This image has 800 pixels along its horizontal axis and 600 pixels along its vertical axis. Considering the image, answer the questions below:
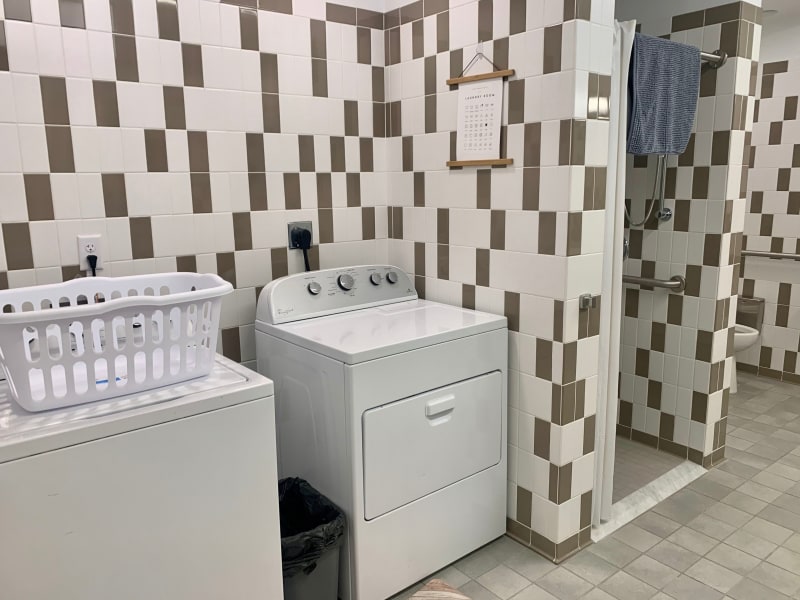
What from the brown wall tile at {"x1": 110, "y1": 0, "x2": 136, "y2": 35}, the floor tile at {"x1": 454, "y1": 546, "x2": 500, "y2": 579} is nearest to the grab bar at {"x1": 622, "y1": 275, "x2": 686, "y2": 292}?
the floor tile at {"x1": 454, "y1": 546, "x2": 500, "y2": 579}

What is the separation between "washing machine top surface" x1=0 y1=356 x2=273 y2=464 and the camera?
4.40 feet

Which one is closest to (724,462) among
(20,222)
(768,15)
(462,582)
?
(462,582)

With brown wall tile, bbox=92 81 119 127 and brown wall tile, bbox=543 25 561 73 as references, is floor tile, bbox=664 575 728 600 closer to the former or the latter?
brown wall tile, bbox=543 25 561 73

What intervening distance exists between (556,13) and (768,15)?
254cm

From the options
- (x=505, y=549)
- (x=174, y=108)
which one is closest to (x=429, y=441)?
(x=505, y=549)

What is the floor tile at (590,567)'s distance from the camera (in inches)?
83.7

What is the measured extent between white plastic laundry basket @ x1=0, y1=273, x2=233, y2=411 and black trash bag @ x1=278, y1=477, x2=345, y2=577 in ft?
1.92

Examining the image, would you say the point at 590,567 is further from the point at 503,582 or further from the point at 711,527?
the point at 711,527

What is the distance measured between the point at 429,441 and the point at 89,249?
127cm

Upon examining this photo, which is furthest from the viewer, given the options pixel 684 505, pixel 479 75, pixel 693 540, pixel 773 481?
pixel 773 481

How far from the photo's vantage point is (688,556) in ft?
7.30

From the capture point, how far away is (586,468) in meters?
2.27

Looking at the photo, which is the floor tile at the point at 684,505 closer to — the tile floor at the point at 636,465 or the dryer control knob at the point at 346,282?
the tile floor at the point at 636,465

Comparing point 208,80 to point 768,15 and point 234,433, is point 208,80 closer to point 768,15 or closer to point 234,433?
point 234,433
